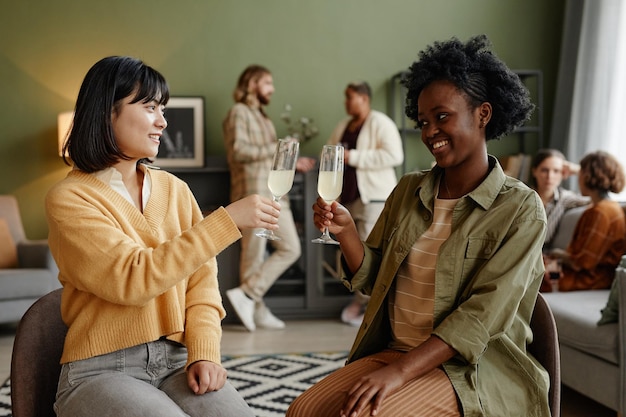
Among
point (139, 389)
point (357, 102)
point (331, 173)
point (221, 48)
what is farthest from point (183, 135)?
point (139, 389)

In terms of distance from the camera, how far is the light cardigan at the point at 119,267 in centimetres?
146

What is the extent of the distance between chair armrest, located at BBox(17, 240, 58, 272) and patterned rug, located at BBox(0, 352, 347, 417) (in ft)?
4.33

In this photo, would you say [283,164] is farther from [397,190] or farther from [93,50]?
[93,50]

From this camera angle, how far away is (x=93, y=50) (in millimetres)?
5293

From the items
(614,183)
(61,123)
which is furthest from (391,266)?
(61,123)

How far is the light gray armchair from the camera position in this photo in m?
4.30

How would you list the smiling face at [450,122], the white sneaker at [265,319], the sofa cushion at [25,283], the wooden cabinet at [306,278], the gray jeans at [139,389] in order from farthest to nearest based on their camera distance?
the wooden cabinet at [306,278], the white sneaker at [265,319], the sofa cushion at [25,283], the smiling face at [450,122], the gray jeans at [139,389]

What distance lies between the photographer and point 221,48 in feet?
17.7

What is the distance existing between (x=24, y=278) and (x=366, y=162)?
6.93ft

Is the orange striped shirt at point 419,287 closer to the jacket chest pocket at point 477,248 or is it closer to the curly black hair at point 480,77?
the jacket chest pocket at point 477,248

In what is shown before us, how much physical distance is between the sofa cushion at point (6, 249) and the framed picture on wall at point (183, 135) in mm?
1028

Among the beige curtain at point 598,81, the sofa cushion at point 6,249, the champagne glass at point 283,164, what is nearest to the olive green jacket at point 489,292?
the champagne glass at point 283,164

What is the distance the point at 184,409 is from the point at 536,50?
4.93 m

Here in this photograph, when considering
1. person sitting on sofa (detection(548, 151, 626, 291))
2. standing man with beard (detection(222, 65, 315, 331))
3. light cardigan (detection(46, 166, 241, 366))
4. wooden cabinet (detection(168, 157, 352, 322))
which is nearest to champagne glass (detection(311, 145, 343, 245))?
light cardigan (detection(46, 166, 241, 366))
